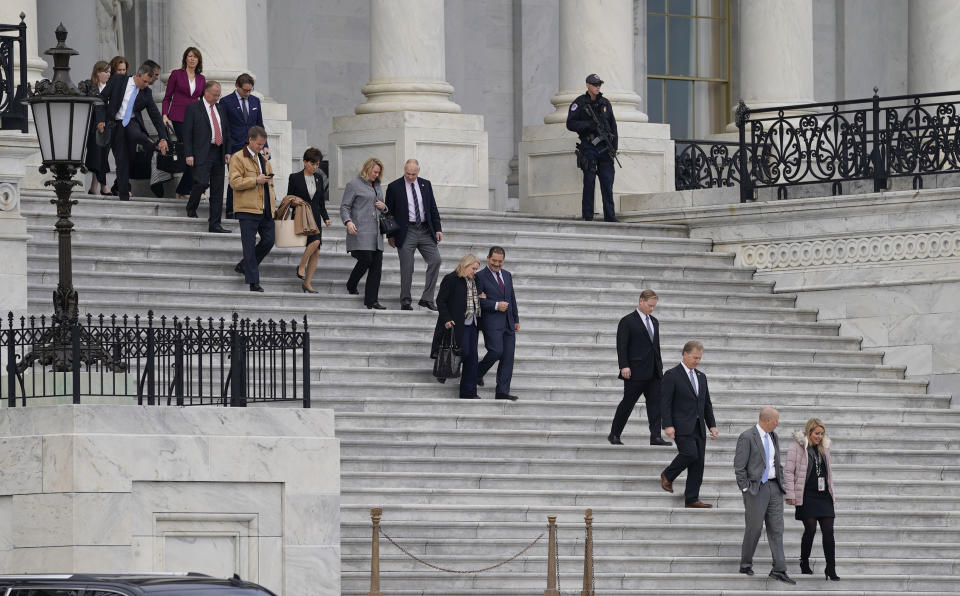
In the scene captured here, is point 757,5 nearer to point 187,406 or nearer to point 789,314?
point 789,314

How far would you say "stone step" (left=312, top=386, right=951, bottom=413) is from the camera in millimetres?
22312

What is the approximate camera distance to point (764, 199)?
28.7 meters

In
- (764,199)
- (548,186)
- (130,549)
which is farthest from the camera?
(548,186)

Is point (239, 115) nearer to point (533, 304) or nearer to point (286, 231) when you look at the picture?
point (286, 231)

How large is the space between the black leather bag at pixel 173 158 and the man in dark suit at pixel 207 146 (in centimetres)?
102

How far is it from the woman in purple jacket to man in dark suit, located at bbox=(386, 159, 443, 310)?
2944 millimetres

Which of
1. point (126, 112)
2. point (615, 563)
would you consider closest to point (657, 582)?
point (615, 563)

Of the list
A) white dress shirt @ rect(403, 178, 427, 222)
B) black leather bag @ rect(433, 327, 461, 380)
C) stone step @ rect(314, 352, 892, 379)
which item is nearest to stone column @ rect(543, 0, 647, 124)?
stone step @ rect(314, 352, 892, 379)

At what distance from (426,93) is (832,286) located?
18.1 feet

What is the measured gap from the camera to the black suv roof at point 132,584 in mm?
12805

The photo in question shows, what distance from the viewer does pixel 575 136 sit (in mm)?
30453

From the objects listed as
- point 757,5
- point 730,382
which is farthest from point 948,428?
point 757,5

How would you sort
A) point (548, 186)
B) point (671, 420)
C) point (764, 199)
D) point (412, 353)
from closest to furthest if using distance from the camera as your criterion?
point (671, 420) → point (412, 353) → point (764, 199) → point (548, 186)

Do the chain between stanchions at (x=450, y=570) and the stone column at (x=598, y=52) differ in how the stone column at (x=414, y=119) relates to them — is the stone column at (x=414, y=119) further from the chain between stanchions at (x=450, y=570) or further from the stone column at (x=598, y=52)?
the chain between stanchions at (x=450, y=570)
